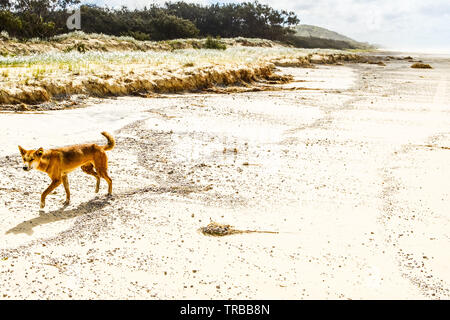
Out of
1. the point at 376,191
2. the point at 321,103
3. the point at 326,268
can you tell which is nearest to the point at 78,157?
the point at 326,268

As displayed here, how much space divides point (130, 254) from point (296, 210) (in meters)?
2.60

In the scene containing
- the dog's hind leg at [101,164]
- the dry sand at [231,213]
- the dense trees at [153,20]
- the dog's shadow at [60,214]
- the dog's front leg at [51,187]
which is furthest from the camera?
the dense trees at [153,20]

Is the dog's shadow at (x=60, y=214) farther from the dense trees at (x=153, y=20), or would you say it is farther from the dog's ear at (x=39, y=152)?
the dense trees at (x=153, y=20)

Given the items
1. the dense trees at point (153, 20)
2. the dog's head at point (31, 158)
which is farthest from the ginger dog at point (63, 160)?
the dense trees at point (153, 20)

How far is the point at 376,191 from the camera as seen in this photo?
6.99 m

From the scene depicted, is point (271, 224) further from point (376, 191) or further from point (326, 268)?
point (376, 191)

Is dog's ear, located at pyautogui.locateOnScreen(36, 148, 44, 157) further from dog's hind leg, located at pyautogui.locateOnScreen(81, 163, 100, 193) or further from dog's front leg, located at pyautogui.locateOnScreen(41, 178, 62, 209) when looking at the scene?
dog's hind leg, located at pyautogui.locateOnScreen(81, 163, 100, 193)

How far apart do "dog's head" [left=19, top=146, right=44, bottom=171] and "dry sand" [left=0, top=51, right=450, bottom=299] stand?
734 mm

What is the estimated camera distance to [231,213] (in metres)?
6.05

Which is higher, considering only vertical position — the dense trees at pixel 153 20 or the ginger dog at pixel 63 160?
the dense trees at pixel 153 20

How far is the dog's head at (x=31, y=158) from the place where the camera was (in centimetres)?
530

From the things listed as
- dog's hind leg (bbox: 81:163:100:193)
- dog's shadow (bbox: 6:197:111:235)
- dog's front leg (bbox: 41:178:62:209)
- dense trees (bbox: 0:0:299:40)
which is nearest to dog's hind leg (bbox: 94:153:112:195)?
dog's hind leg (bbox: 81:163:100:193)

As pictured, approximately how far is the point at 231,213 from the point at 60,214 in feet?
7.85

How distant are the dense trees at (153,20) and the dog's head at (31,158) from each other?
1209 inches
